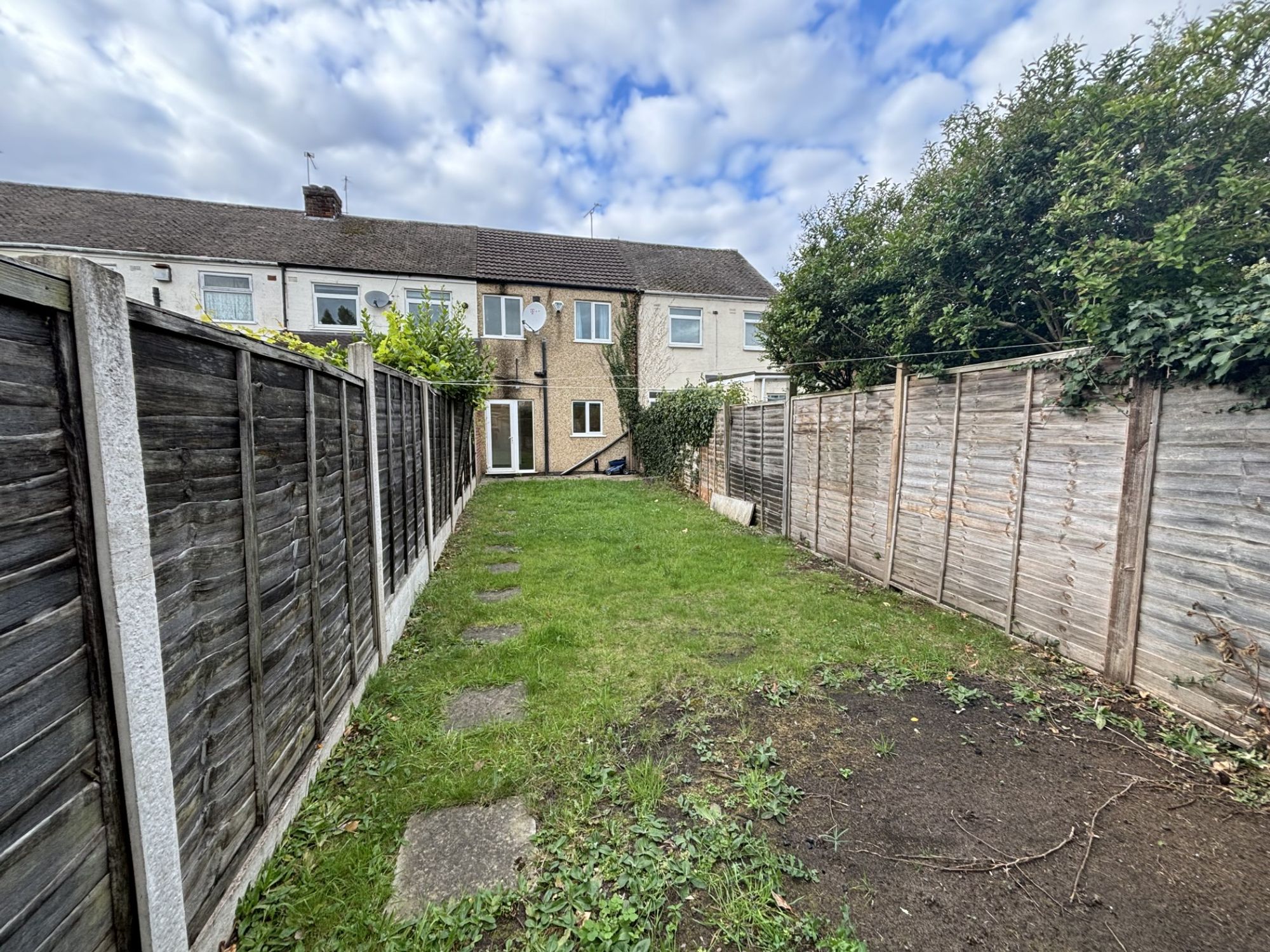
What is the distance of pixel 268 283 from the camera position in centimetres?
1352

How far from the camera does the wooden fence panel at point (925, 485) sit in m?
4.70

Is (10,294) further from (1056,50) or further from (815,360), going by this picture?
(815,360)

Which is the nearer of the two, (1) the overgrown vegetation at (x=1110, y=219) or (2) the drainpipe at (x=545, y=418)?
(1) the overgrown vegetation at (x=1110, y=219)

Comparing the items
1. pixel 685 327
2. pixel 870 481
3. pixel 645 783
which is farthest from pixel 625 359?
pixel 645 783

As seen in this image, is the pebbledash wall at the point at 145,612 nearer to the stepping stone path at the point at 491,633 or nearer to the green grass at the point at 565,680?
the green grass at the point at 565,680

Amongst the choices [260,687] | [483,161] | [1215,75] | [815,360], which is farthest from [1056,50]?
[483,161]

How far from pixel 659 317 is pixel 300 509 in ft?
49.7

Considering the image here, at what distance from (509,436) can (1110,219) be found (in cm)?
1353

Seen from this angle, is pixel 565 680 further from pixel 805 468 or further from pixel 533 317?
pixel 533 317

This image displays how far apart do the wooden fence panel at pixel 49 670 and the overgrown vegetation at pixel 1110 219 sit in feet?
14.7

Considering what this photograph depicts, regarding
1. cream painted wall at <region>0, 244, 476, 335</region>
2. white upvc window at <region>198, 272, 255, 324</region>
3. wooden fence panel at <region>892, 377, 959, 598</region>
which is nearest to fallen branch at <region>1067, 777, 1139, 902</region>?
wooden fence panel at <region>892, 377, 959, 598</region>

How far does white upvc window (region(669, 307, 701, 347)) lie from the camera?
16438 mm

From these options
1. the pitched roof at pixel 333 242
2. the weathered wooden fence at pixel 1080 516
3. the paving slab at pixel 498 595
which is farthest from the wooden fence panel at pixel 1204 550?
the pitched roof at pixel 333 242

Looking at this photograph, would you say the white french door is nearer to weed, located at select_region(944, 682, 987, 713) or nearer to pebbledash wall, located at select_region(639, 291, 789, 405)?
pebbledash wall, located at select_region(639, 291, 789, 405)
